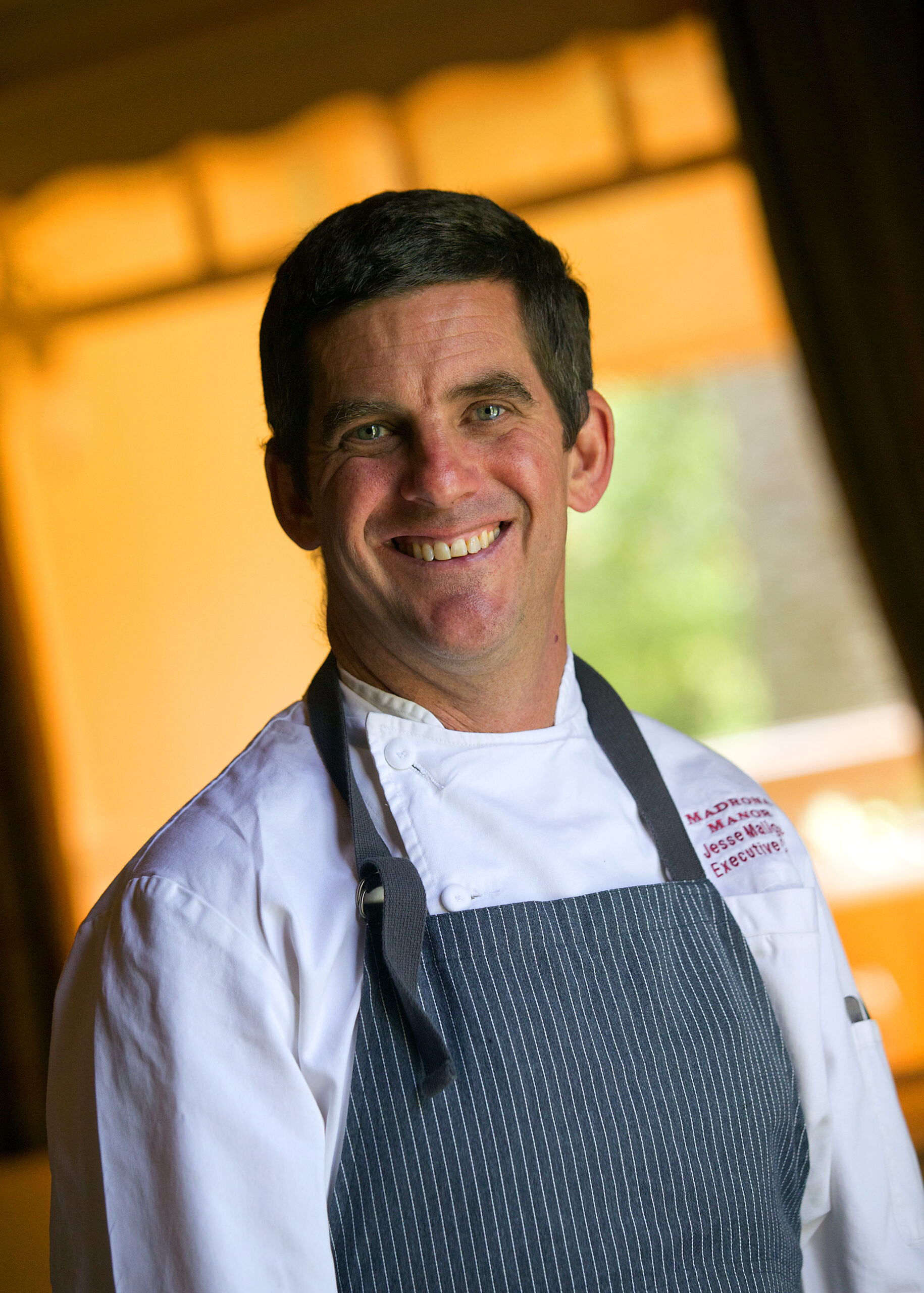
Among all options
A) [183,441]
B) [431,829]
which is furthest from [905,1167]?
[183,441]

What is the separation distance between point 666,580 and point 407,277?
1039 cm

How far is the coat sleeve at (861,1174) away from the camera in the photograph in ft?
3.72

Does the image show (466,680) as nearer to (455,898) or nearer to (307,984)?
(455,898)

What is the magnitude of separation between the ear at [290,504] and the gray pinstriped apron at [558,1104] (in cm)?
25

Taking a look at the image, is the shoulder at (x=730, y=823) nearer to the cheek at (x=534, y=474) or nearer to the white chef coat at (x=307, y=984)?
the white chef coat at (x=307, y=984)

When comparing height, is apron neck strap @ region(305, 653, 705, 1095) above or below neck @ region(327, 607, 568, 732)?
below

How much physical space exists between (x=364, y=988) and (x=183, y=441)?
372 centimetres

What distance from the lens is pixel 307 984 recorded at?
35.8 inches

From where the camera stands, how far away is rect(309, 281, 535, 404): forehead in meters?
1.07

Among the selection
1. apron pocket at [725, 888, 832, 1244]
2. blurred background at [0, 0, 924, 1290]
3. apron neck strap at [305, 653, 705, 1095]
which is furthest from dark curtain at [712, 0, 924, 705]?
apron pocket at [725, 888, 832, 1244]

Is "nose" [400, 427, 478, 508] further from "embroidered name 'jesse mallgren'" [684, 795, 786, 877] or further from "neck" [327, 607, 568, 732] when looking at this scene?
"embroidered name 'jesse mallgren'" [684, 795, 786, 877]

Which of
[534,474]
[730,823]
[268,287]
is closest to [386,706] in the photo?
[534,474]

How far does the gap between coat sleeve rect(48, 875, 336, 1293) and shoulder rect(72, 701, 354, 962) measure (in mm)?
11

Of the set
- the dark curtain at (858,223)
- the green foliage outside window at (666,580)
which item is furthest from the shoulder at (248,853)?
the green foliage outside window at (666,580)
